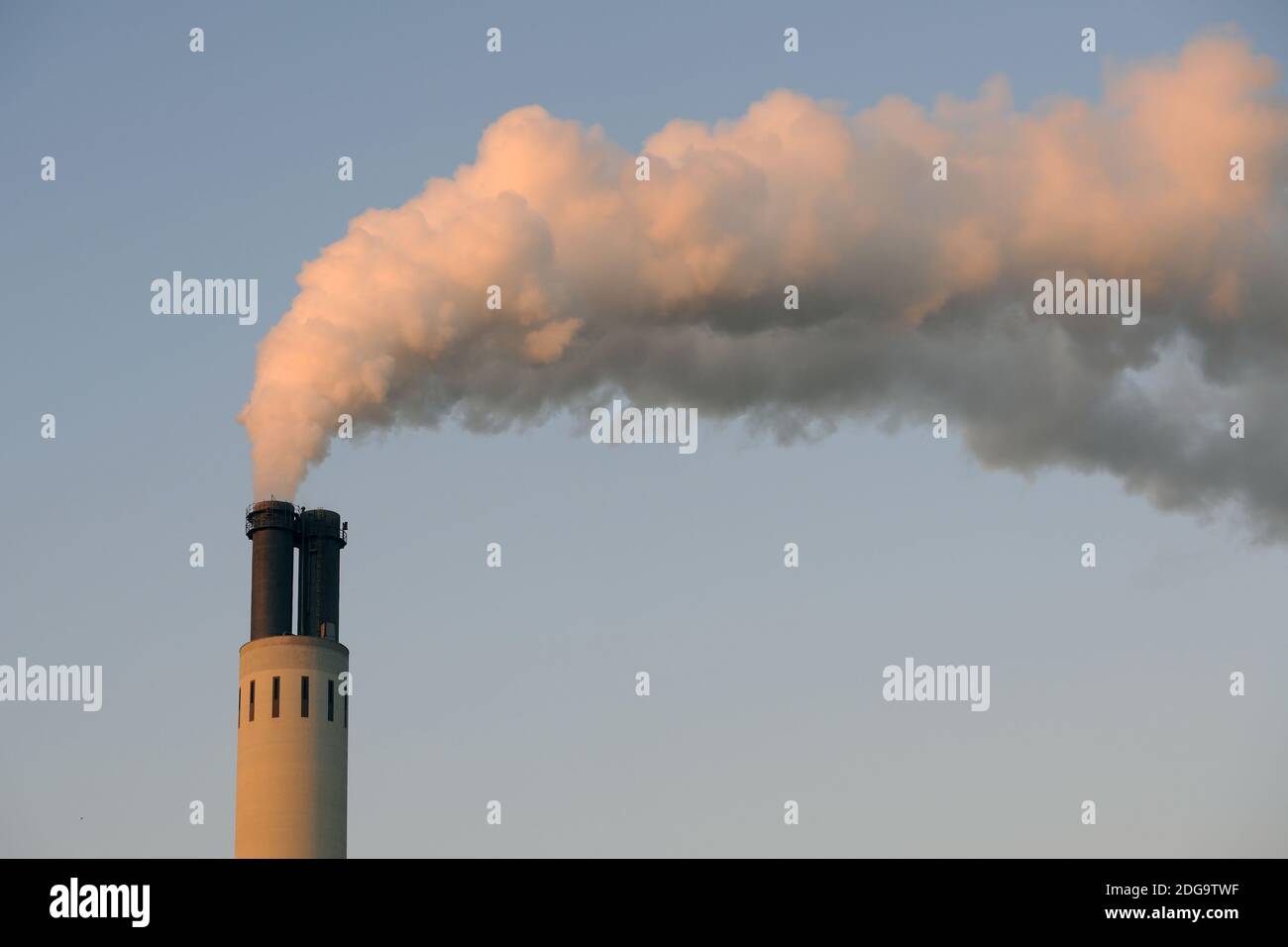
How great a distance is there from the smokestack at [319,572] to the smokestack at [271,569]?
2.45 ft

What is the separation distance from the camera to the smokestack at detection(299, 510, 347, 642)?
9362 centimetres

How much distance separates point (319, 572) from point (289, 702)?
5680mm

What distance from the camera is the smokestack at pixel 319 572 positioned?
93.6m

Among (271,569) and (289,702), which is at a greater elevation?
(271,569)

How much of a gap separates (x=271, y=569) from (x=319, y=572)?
7.47ft

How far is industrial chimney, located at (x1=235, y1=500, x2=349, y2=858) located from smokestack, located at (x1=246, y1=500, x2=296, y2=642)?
4 cm

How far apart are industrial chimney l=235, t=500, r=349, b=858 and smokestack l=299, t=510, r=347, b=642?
0.14 feet

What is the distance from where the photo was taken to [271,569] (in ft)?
304

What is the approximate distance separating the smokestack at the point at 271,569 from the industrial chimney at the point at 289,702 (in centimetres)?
4

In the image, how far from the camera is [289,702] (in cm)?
9219
